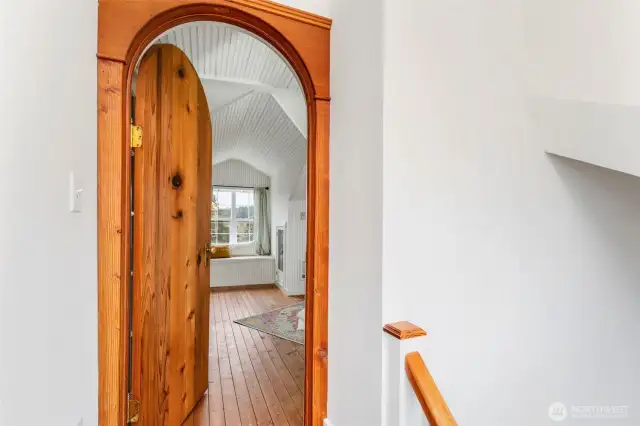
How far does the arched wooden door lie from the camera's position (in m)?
1.63

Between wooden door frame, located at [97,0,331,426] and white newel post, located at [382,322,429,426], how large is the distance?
0.48 meters

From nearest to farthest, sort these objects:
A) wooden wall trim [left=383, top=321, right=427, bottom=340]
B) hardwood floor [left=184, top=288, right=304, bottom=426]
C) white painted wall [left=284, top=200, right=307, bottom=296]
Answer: wooden wall trim [left=383, top=321, right=427, bottom=340], hardwood floor [left=184, top=288, right=304, bottom=426], white painted wall [left=284, top=200, right=307, bottom=296]

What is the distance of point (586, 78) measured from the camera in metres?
1.53

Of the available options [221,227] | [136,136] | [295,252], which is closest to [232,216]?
[221,227]

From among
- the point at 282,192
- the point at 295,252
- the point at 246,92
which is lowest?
the point at 295,252

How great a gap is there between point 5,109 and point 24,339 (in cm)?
47

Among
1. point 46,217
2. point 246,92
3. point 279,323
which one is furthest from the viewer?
point 279,323

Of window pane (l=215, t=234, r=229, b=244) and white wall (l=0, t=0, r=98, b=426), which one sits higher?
white wall (l=0, t=0, r=98, b=426)

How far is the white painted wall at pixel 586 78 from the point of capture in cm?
145

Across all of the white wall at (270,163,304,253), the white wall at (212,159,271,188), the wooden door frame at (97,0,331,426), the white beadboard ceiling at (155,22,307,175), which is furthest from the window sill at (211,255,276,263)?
the wooden door frame at (97,0,331,426)

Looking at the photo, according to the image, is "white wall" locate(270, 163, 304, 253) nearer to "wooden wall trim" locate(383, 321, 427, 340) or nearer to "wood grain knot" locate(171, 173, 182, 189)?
"wood grain knot" locate(171, 173, 182, 189)

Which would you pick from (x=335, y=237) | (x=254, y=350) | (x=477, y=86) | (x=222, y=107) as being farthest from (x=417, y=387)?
(x=222, y=107)

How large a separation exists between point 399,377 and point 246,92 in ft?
9.77

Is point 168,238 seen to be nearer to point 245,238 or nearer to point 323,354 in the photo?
point 323,354
